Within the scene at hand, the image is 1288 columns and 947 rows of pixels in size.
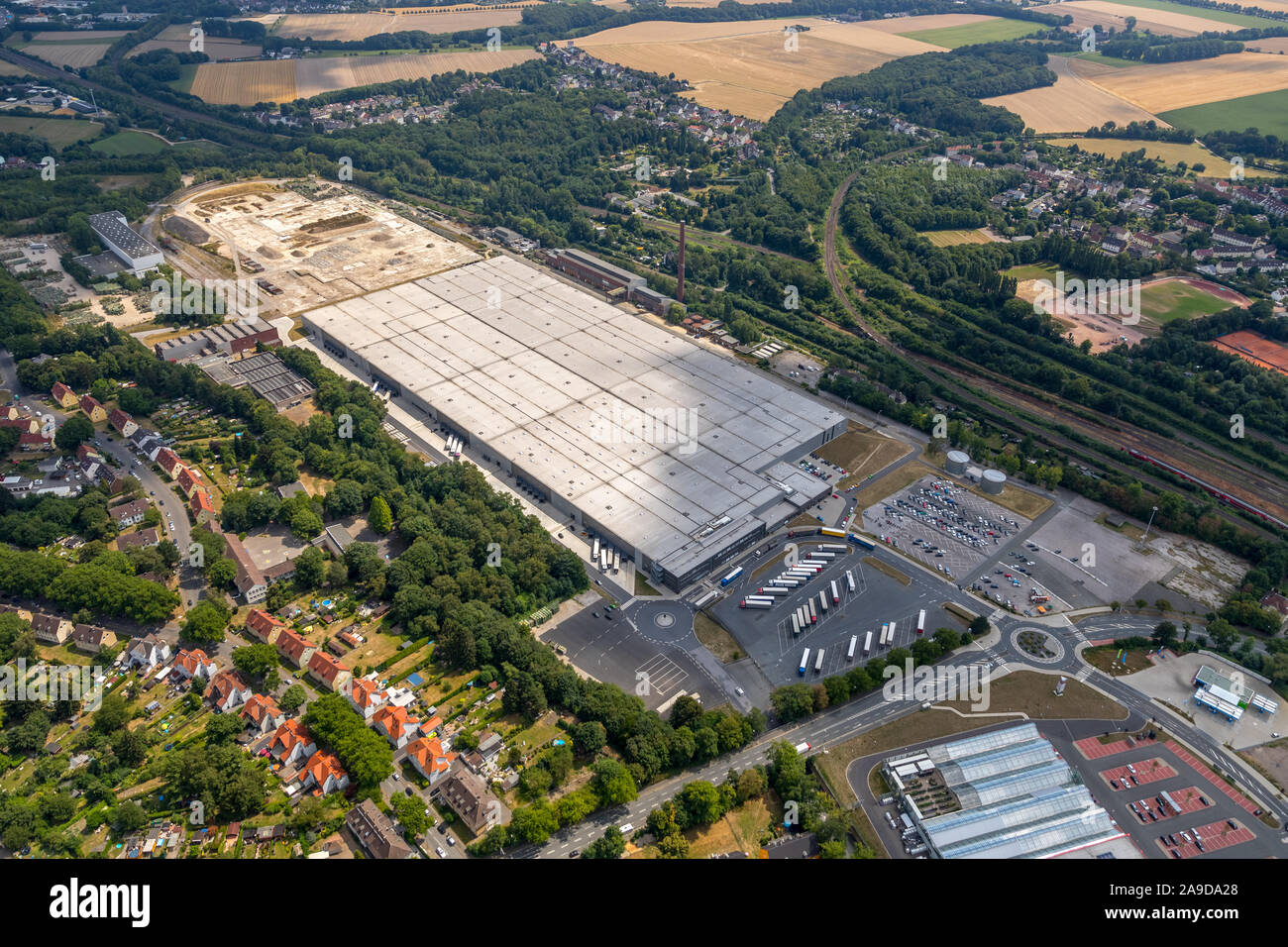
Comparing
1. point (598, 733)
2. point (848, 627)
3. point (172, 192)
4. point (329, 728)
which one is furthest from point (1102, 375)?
point (172, 192)

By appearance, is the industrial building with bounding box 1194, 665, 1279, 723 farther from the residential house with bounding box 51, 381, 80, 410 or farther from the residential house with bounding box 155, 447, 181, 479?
the residential house with bounding box 51, 381, 80, 410

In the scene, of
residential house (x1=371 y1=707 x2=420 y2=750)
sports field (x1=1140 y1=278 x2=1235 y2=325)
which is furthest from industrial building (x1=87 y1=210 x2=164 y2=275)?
sports field (x1=1140 y1=278 x2=1235 y2=325)

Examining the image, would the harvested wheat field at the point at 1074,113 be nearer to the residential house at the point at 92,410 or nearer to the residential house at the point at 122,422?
the residential house at the point at 122,422

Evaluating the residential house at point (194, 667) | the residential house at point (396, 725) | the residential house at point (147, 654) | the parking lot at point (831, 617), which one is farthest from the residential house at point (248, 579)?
the parking lot at point (831, 617)

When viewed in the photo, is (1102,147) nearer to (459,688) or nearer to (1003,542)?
(1003,542)

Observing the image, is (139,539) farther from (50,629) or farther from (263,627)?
(263,627)

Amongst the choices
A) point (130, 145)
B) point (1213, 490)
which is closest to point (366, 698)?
point (1213, 490)
